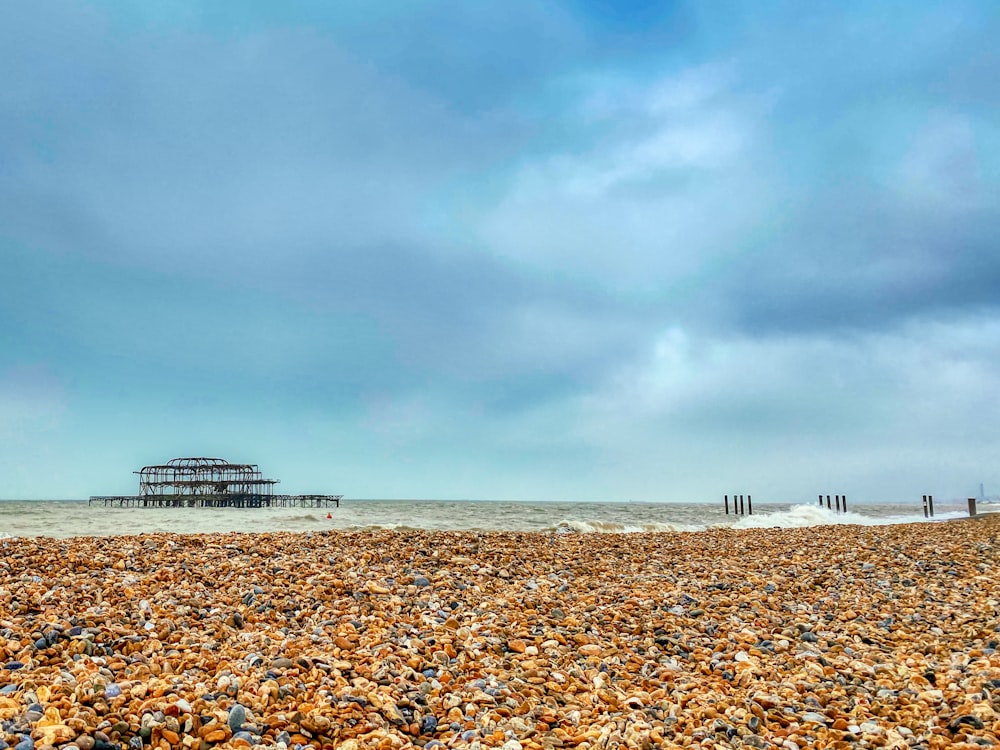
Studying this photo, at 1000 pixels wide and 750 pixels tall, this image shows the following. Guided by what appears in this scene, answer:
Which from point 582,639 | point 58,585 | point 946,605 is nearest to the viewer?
point 582,639

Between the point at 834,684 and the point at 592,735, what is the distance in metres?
2.31

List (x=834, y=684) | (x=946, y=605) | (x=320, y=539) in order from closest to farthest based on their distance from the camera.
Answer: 1. (x=834, y=684)
2. (x=946, y=605)
3. (x=320, y=539)

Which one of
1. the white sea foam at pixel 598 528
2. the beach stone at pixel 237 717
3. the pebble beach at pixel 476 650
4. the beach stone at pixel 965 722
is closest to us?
the beach stone at pixel 237 717

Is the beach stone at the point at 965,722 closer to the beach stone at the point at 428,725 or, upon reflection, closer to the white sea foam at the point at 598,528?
the beach stone at the point at 428,725

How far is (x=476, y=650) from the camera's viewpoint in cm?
586

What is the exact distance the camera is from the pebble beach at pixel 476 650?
436 centimetres

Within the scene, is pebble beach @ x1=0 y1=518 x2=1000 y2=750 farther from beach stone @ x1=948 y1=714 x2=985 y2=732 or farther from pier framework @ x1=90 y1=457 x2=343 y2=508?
pier framework @ x1=90 y1=457 x2=343 y2=508

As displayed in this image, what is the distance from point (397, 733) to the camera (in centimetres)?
428

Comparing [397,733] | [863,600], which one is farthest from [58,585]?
[863,600]

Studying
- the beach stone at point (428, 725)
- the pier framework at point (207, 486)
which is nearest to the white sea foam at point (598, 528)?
the beach stone at point (428, 725)

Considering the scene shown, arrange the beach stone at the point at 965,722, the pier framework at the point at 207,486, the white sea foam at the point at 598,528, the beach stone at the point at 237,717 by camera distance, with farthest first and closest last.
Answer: the pier framework at the point at 207,486
the white sea foam at the point at 598,528
the beach stone at the point at 965,722
the beach stone at the point at 237,717

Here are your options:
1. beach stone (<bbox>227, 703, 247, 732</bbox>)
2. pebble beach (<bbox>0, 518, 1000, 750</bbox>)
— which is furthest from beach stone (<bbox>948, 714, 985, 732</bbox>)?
beach stone (<bbox>227, 703, 247, 732</bbox>)

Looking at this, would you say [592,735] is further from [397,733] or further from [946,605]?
[946,605]

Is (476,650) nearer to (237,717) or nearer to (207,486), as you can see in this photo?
(237,717)
